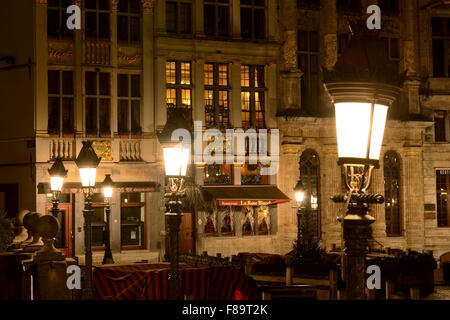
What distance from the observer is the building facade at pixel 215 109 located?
76.1 feet

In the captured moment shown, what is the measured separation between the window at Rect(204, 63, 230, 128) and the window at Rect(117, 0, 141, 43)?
2.82 m

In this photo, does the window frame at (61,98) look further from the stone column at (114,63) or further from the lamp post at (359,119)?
the lamp post at (359,119)

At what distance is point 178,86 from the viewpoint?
80.2ft

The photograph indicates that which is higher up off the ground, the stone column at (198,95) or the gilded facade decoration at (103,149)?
the stone column at (198,95)

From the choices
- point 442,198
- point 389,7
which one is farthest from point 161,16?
point 442,198

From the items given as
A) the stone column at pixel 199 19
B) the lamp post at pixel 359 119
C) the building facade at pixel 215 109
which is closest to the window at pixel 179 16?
the building facade at pixel 215 109

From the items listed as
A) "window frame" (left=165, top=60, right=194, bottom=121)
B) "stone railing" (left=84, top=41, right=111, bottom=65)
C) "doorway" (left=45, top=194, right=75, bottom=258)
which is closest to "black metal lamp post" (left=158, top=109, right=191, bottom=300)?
"doorway" (left=45, top=194, right=75, bottom=258)

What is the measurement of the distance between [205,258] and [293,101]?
11906 millimetres

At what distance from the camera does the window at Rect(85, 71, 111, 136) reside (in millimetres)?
23594

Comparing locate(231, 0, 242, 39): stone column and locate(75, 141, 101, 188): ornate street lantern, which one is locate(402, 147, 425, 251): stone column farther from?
locate(75, 141, 101, 188): ornate street lantern

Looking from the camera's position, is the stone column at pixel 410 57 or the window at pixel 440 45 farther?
the window at pixel 440 45

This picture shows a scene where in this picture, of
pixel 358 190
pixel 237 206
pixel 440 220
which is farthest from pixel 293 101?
pixel 358 190

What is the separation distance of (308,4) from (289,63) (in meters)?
2.65

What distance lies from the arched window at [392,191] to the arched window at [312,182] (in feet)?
9.27
